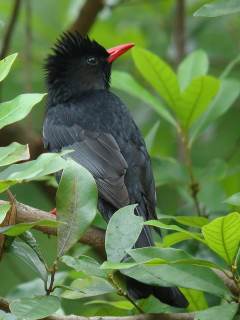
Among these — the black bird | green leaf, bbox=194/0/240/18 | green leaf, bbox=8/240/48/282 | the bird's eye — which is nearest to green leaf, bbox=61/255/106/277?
green leaf, bbox=8/240/48/282

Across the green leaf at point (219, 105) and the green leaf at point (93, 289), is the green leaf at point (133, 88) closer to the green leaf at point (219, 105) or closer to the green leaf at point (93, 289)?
the green leaf at point (219, 105)

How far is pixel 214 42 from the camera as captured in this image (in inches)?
276

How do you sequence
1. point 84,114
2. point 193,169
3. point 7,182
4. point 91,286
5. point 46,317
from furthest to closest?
point 84,114
point 193,169
point 91,286
point 46,317
point 7,182

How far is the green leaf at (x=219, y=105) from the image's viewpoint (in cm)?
523

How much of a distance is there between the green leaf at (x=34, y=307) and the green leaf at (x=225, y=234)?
2.04ft

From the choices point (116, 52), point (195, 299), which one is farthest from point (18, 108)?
point (116, 52)

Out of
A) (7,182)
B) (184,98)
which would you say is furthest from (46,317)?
(184,98)

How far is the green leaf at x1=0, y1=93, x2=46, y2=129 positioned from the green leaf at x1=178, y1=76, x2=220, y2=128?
1701mm

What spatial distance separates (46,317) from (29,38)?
370 centimetres

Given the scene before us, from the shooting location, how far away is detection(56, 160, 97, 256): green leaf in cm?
343

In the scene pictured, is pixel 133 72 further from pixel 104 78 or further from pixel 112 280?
pixel 112 280

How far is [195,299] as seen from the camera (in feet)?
13.1

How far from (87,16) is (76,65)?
1.72ft

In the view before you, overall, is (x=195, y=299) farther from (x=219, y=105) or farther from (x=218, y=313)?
(x=219, y=105)
